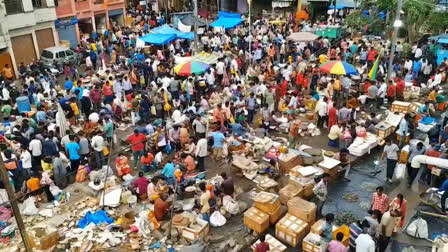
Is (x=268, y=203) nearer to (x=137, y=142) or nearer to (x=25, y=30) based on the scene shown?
(x=137, y=142)

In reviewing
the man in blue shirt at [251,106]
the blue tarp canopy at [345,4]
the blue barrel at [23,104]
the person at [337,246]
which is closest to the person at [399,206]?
the person at [337,246]

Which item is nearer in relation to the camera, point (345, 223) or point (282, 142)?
point (345, 223)

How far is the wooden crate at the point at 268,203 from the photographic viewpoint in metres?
9.40

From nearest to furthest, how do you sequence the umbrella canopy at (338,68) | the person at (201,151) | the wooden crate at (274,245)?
the wooden crate at (274,245)
the person at (201,151)
the umbrella canopy at (338,68)

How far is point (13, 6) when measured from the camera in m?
21.9

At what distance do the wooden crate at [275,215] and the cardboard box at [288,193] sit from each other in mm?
425

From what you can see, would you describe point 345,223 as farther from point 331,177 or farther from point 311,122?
point 311,122

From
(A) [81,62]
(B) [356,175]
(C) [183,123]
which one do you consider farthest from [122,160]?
(A) [81,62]

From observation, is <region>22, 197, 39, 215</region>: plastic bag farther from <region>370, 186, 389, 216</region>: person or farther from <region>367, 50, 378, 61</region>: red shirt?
<region>367, 50, 378, 61</region>: red shirt

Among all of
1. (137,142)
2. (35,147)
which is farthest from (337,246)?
(35,147)

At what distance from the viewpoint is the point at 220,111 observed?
44.3 feet

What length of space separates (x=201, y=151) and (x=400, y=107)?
806 cm

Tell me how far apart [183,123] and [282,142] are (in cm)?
332

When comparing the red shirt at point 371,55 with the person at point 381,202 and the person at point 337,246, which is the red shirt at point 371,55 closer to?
the person at point 381,202
